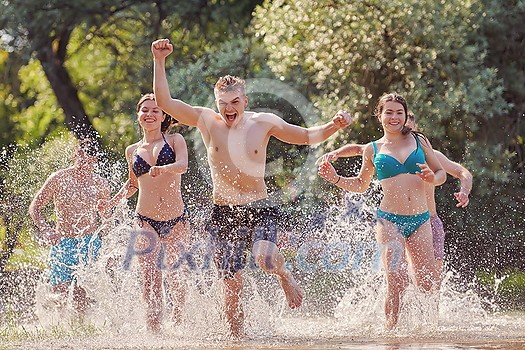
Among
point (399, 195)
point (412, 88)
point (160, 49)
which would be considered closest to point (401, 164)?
point (399, 195)

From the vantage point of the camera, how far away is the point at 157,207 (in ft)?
23.4

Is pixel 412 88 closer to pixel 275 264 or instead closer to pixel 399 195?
pixel 399 195

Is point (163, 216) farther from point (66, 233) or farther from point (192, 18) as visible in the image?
point (192, 18)

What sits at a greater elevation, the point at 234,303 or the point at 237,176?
the point at 237,176

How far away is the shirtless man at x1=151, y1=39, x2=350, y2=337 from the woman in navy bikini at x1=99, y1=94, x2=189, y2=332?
0.33 metres

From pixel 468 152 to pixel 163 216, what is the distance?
5.38 metres

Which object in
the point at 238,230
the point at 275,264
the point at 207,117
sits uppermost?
the point at 207,117

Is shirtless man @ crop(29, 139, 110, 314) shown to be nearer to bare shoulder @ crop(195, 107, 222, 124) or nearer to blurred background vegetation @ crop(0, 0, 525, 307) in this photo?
bare shoulder @ crop(195, 107, 222, 124)

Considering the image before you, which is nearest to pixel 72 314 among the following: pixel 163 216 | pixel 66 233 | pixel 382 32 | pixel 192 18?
pixel 66 233

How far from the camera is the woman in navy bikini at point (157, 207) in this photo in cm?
691

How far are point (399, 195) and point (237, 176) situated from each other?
117 cm

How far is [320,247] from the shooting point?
11031 mm

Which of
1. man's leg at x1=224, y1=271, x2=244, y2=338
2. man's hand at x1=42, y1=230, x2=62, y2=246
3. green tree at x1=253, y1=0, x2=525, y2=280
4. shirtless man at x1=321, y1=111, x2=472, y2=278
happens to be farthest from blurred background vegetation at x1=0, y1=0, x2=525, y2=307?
man's leg at x1=224, y1=271, x2=244, y2=338

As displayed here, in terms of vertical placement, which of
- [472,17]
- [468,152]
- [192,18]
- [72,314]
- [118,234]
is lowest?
[72,314]
